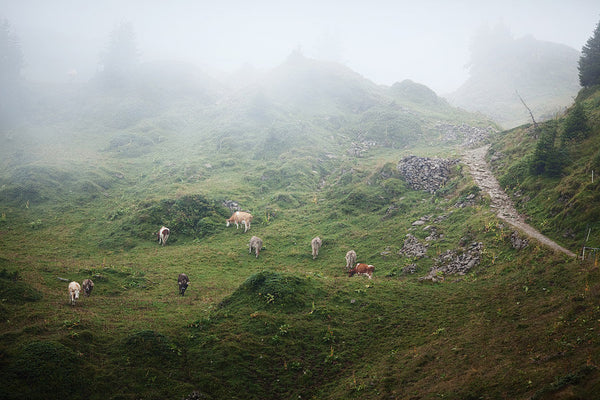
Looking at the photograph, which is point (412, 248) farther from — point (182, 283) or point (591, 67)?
point (591, 67)

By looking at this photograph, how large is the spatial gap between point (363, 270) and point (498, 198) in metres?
13.0

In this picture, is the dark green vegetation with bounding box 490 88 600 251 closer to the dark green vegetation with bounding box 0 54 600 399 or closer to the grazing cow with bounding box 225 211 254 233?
the dark green vegetation with bounding box 0 54 600 399

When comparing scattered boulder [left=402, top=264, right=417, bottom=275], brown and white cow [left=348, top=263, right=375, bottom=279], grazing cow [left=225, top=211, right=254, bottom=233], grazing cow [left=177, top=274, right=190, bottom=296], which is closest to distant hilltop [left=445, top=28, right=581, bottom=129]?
scattered boulder [left=402, top=264, right=417, bottom=275]

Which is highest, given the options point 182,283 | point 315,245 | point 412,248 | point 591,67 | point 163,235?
point 591,67

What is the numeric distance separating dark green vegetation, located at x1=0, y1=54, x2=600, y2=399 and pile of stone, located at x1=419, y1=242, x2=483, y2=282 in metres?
0.53

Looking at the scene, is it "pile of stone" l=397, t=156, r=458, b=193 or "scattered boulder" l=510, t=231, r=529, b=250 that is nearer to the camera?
"scattered boulder" l=510, t=231, r=529, b=250

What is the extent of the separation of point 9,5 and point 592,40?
221377 millimetres

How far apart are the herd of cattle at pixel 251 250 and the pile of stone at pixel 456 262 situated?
12.9 feet

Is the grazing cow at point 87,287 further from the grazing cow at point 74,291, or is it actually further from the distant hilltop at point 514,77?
the distant hilltop at point 514,77

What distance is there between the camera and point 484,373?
9.23 metres

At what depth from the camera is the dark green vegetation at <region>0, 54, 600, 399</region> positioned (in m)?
10.3

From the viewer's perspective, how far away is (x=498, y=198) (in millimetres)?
24203

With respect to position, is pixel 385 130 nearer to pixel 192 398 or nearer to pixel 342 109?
pixel 342 109

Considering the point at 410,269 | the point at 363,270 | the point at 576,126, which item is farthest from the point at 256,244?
the point at 576,126
